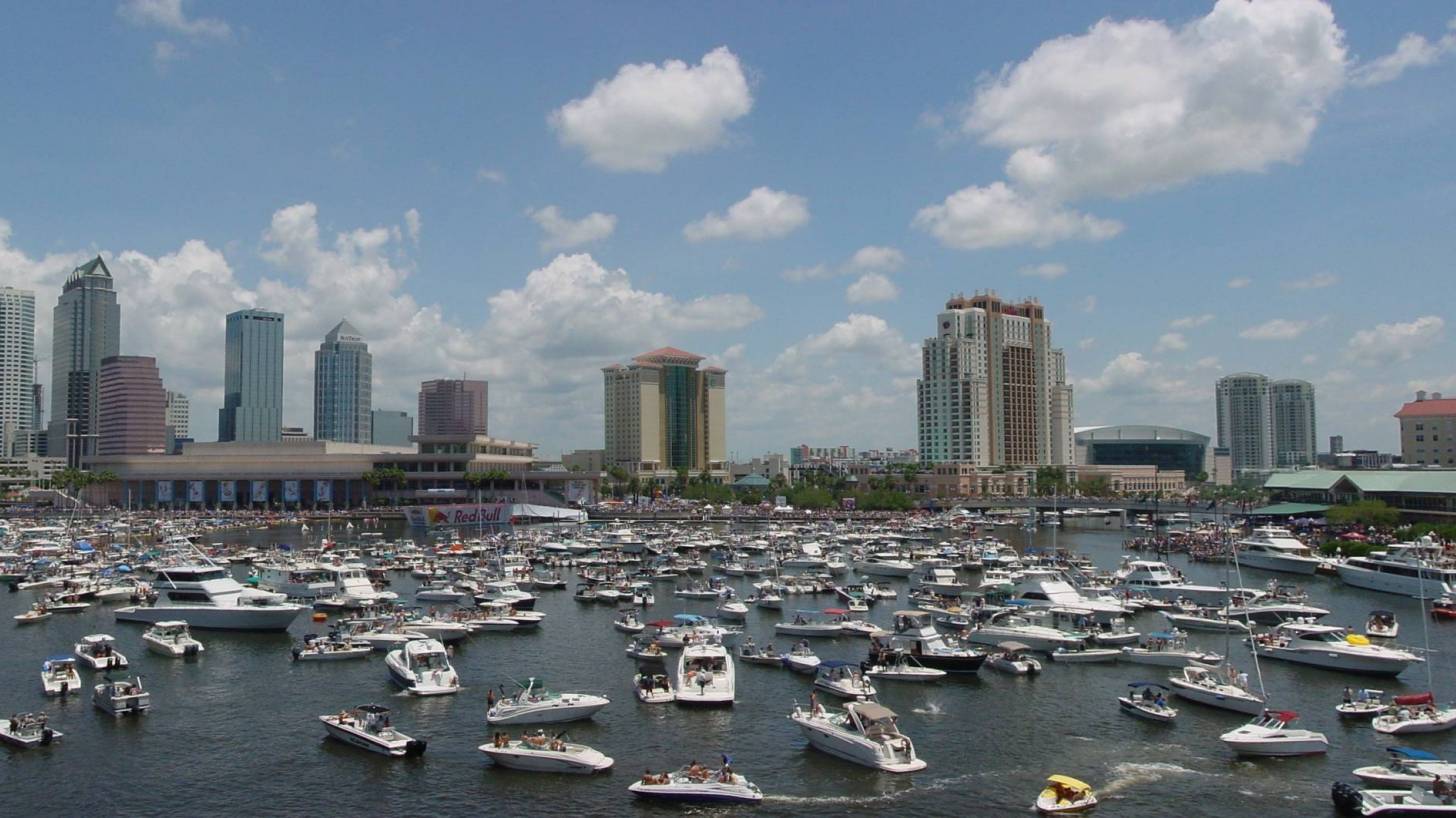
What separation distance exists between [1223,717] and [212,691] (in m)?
44.7

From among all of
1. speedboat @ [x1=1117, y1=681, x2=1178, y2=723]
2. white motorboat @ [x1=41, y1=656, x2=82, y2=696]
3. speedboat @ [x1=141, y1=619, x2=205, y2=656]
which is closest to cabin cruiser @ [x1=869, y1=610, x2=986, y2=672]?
speedboat @ [x1=1117, y1=681, x2=1178, y2=723]

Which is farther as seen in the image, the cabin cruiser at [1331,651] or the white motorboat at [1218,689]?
the cabin cruiser at [1331,651]

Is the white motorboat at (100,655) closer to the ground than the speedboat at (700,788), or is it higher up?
higher up

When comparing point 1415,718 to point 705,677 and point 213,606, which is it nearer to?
point 705,677

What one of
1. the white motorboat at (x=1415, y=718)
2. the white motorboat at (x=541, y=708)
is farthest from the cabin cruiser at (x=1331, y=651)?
the white motorboat at (x=541, y=708)

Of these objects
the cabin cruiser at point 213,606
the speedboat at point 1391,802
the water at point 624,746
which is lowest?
the water at point 624,746

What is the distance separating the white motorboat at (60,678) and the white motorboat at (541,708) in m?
20.0

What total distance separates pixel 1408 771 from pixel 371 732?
115ft

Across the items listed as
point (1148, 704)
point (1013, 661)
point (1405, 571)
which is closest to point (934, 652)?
point (1013, 661)

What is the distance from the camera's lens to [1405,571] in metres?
80.8

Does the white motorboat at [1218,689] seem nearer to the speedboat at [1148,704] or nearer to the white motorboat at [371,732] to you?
the speedboat at [1148,704]

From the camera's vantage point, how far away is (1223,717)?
43.4 meters

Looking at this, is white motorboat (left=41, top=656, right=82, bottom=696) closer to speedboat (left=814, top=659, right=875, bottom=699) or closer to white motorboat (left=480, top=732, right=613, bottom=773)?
white motorboat (left=480, top=732, right=613, bottom=773)

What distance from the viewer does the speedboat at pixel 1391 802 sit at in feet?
102
